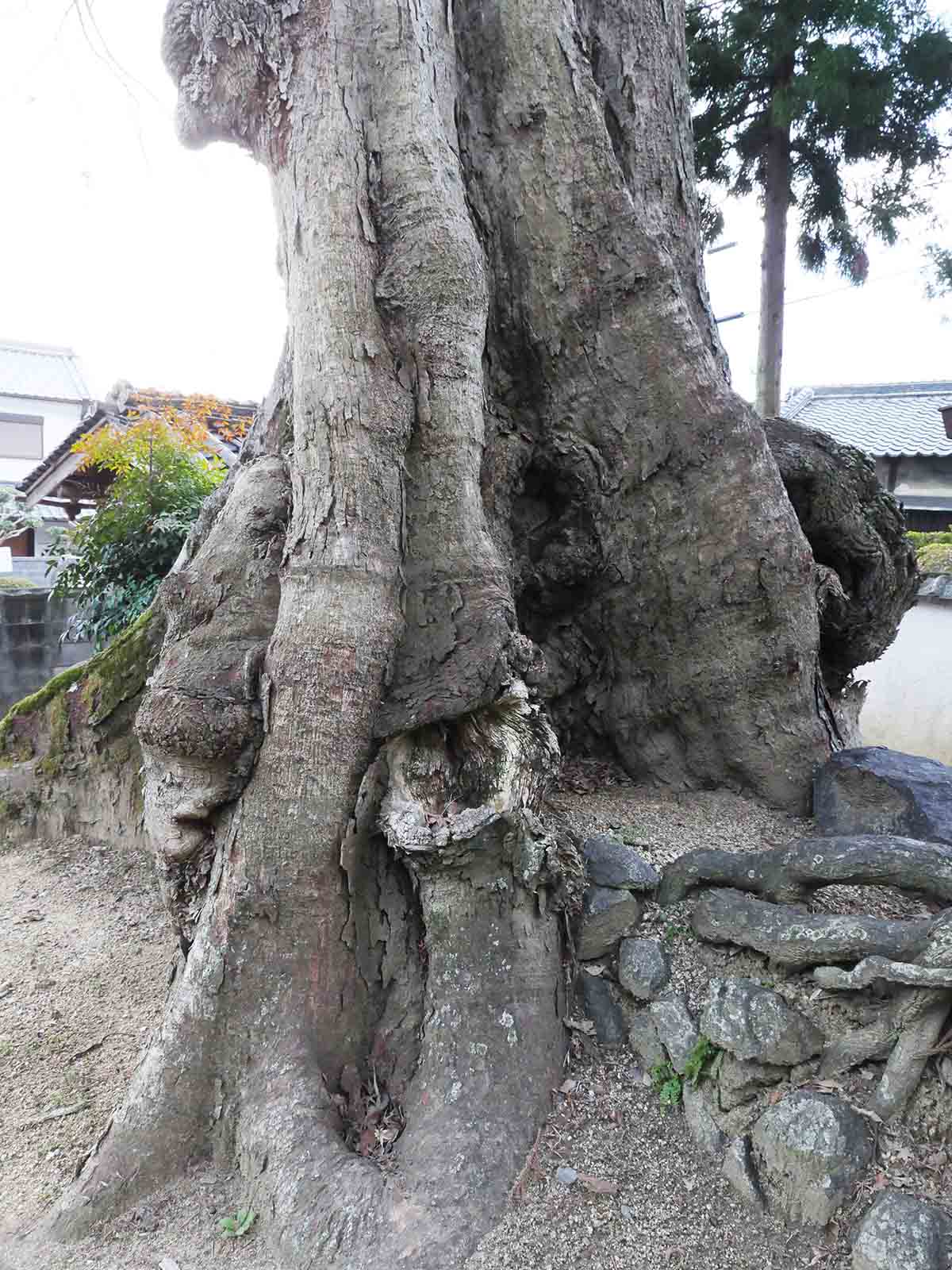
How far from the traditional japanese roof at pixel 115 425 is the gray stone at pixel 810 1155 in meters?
7.24

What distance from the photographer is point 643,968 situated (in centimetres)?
246

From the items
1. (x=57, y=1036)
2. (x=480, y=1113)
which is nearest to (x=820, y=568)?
(x=480, y=1113)

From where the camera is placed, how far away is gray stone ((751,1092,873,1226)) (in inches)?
73.0

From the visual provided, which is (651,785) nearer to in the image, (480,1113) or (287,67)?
(480,1113)

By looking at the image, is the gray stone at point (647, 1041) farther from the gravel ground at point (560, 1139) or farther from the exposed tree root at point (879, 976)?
the exposed tree root at point (879, 976)

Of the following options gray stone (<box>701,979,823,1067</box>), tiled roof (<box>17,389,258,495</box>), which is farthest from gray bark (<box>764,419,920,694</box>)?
tiled roof (<box>17,389,258,495</box>)

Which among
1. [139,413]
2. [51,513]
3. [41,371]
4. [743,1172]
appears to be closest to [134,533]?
[139,413]

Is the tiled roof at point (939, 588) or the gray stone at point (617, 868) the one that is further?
the tiled roof at point (939, 588)

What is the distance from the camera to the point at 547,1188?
203cm

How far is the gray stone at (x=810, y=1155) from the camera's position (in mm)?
1855

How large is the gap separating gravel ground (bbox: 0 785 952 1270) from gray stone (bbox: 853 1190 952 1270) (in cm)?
6

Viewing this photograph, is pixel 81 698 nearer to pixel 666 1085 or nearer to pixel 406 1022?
pixel 406 1022

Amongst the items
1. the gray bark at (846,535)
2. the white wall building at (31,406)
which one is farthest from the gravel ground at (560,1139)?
the white wall building at (31,406)

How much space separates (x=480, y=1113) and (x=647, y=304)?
267 cm
